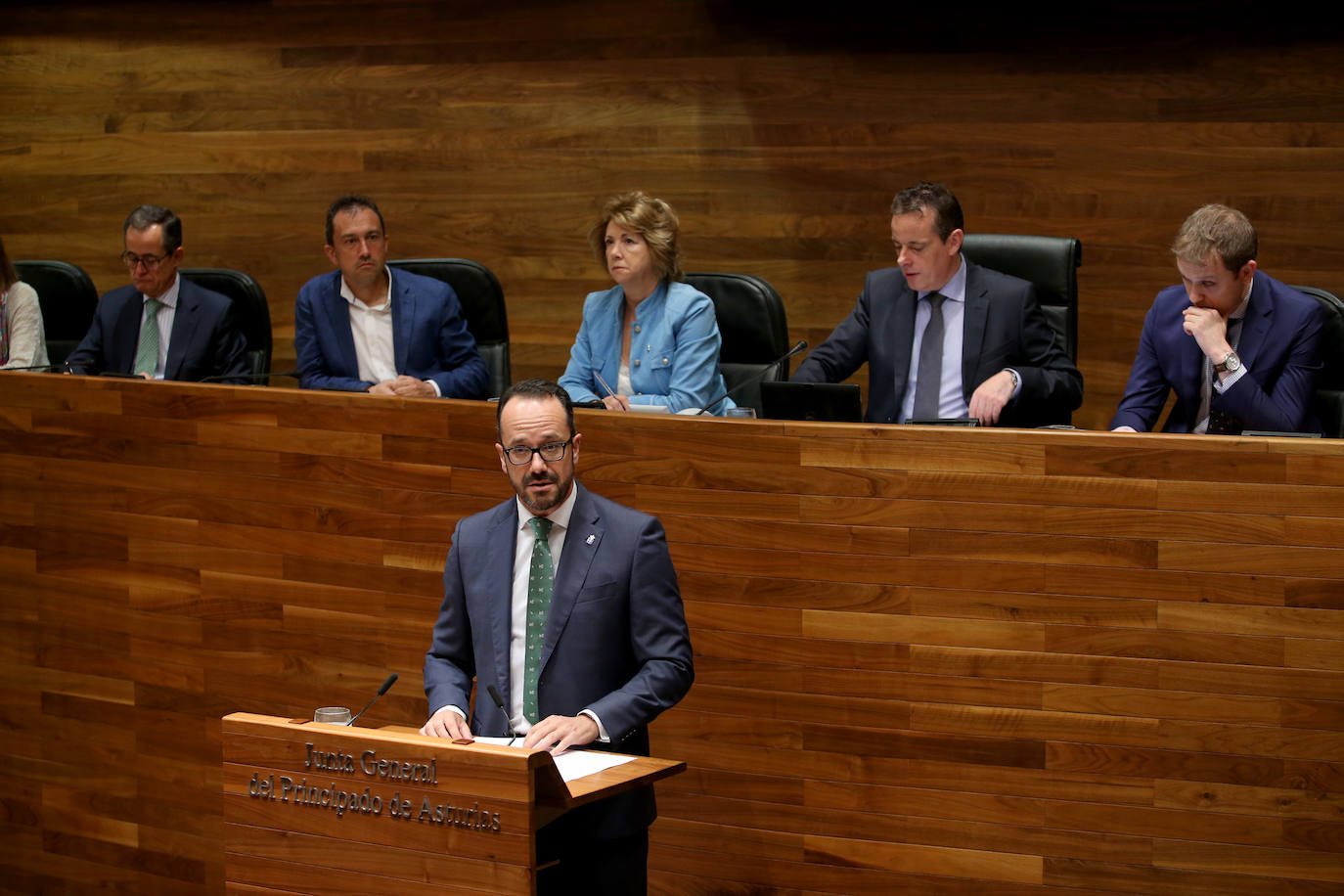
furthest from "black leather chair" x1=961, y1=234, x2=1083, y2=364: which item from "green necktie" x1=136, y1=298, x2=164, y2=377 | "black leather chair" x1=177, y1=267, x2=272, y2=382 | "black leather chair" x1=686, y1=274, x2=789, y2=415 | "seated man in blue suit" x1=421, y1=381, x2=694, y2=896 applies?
"green necktie" x1=136, y1=298, x2=164, y2=377

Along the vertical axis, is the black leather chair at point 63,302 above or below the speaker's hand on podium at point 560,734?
above

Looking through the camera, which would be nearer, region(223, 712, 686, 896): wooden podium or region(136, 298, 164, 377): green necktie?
region(223, 712, 686, 896): wooden podium

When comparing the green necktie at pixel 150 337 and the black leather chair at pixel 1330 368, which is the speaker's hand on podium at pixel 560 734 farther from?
the green necktie at pixel 150 337

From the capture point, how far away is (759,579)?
2225 millimetres

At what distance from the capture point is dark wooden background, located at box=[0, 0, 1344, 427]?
3.23 metres

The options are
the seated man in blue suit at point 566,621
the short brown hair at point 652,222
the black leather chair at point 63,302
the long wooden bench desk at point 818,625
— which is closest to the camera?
the seated man in blue suit at point 566,621

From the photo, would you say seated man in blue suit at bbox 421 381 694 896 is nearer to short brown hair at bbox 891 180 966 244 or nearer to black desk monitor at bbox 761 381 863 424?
black desk monitor at bbox 761 381 863 424

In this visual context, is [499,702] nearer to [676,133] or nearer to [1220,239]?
[1220,239]

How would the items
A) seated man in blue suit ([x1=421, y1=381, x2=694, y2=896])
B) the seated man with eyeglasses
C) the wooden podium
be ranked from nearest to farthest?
Answer: the wooden podium, seated man in blue suit ([x1=421, y1=381, x2=694, y2=896]), the seated man with eyeglasses

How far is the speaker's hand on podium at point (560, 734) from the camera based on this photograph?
64.6 inches

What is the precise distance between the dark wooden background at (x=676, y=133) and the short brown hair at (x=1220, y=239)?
1087 millimetres

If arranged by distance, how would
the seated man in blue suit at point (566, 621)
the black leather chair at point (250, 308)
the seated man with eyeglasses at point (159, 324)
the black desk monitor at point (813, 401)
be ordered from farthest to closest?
the black leather chair at point (250, 308) → the seated man with eyeglasses at point (159, 324) → the black desk monitor at point (813, 401) → the seated man in blue suit at point (566, 621)

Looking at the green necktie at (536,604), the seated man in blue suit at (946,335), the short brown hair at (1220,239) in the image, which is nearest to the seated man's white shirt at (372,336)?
the seated man in blue suit at (946,335)

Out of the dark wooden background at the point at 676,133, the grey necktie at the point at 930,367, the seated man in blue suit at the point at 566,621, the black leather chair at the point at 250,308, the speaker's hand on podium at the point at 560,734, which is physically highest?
the dark wooden background at the point at 676,133
